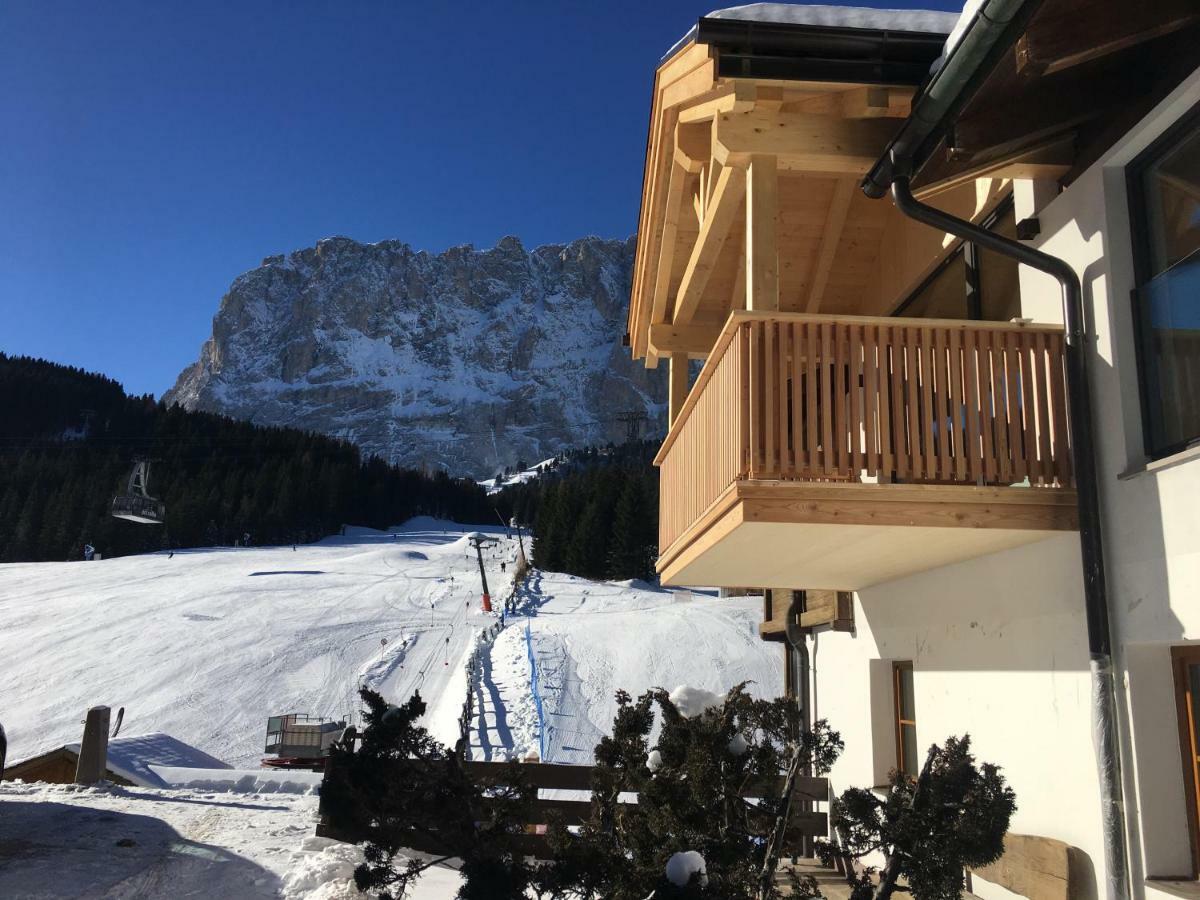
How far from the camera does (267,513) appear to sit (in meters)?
76.1

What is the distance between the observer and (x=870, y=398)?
15.2 ft

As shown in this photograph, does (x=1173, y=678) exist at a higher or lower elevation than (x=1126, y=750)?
higher

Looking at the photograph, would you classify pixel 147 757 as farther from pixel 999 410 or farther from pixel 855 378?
pixel 999 410

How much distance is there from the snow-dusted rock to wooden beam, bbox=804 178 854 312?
5.68m

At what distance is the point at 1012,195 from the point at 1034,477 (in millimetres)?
2177

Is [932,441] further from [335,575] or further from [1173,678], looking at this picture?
[335,575]

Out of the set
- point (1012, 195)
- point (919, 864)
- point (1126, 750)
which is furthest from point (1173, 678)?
point (1012, 195)

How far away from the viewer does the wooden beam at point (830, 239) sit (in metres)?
7.59

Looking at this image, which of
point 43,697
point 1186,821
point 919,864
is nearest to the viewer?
point 919,864

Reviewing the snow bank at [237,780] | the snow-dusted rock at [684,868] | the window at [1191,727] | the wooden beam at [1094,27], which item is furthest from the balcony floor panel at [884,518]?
the snow bank at [237,780]

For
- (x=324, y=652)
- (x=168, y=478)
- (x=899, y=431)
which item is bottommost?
(x=324, y=652)

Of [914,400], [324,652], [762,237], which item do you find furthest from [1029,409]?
[324,652]

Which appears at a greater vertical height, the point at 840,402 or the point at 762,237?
the point at 762,237

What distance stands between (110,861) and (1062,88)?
25.0 feet
